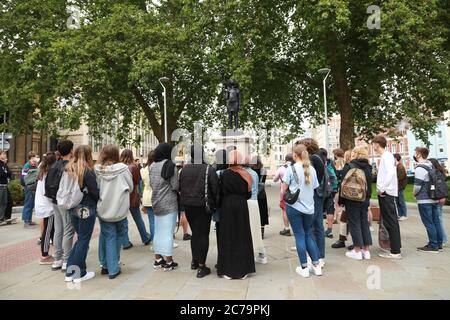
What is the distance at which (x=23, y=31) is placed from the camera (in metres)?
22.5

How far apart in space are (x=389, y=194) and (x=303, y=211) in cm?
210

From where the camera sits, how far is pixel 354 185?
A: 6.45 m

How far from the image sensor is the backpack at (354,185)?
6379 mm

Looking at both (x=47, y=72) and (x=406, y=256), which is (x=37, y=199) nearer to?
(x=406, y=256)

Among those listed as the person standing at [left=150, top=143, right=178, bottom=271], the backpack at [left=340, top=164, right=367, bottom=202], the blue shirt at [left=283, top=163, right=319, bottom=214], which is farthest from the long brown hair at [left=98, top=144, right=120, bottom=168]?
the backpack at [left=340, top=164, right=367, bottom=202]

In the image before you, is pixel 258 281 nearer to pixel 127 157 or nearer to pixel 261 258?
pixel 261 258

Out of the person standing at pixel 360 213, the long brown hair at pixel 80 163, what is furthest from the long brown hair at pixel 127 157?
the person standing at pixel 360 213

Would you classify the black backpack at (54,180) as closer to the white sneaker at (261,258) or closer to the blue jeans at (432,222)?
the white sneaker at (261,258)

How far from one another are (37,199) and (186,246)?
3077mm

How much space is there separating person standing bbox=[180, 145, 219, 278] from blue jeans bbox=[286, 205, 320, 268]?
3.89ft

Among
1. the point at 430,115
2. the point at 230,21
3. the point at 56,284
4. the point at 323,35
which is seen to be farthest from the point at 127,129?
the point at 56,284

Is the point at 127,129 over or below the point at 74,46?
below

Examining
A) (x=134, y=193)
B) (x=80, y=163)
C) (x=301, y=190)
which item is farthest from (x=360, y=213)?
(x=80, y=163)

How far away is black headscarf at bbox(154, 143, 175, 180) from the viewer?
5.81 meters
